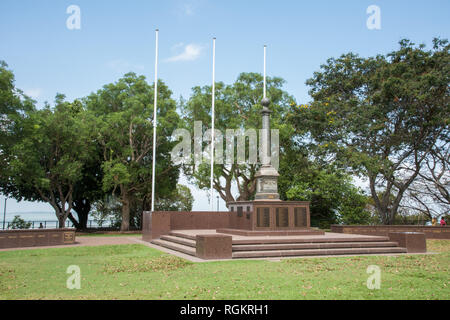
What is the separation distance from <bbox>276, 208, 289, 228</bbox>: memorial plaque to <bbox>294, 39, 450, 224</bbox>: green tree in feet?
34.2

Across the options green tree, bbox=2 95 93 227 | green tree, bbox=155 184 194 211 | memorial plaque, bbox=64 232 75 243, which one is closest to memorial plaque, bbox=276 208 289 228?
memorial plaque, bbox=64 232 75 243

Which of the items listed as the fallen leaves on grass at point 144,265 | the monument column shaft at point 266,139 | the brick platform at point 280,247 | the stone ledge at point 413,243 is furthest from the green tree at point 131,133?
the stone ledge at point 413,243

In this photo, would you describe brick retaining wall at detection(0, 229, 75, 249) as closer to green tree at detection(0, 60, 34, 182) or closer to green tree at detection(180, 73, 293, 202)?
green tree at detection(0, 60, 34, 182)

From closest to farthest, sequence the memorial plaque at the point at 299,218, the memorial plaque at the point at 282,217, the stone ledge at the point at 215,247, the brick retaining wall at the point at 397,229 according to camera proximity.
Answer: the stone ledge at the point at 215,247
the memorial plaque at the point at 282,217
the memorial plaque at the point at 299,218
the brick retaining wall at the point at 397,229

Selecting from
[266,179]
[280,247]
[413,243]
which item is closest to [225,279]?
[280,247]

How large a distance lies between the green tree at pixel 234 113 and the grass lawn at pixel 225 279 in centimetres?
2148

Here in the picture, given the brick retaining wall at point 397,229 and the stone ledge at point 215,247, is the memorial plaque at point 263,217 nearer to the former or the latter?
the stone ledge at point 215,247

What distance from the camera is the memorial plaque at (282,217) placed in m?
18.6

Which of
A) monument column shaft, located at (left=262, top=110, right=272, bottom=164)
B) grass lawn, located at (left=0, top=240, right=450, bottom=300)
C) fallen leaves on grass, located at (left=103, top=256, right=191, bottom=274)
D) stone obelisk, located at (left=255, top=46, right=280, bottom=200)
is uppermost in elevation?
monument column shaft, located at (left=262, top=110, right=272, bottom=164)

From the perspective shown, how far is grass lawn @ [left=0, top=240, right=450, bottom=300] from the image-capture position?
296 inches

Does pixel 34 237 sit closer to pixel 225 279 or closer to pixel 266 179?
pixel 266 179

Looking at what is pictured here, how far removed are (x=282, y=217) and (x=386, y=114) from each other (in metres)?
15.0
